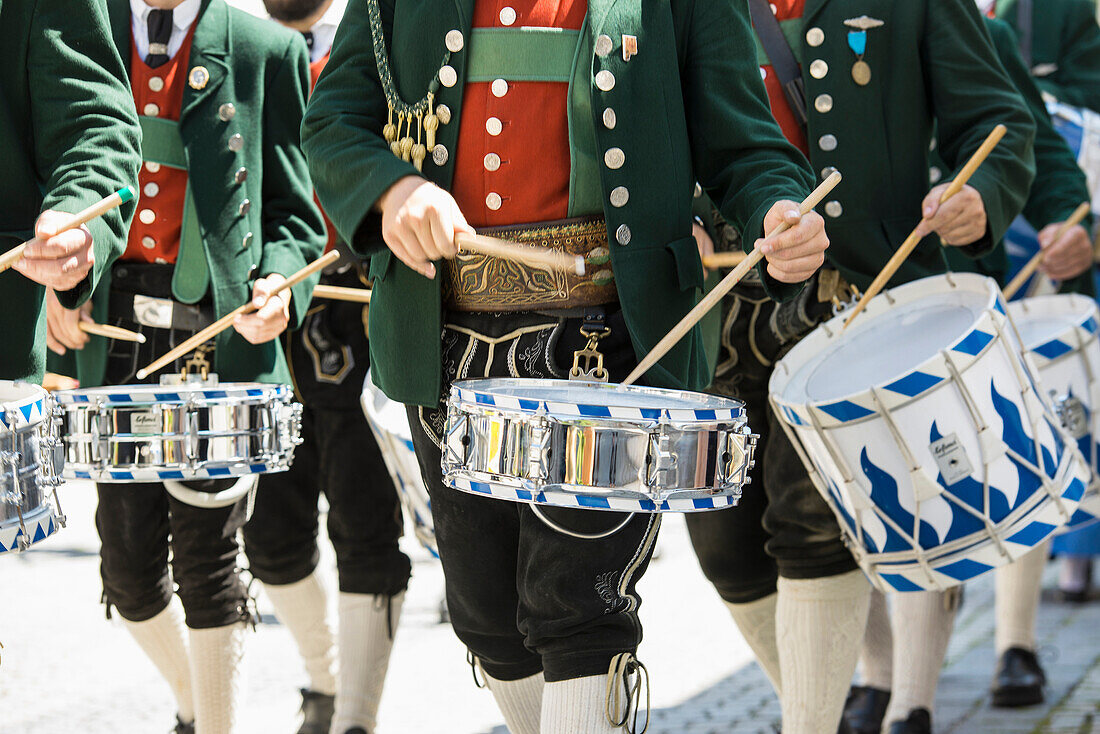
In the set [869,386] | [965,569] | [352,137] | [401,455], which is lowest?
[401,455]

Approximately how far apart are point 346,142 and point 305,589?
6.30 ft

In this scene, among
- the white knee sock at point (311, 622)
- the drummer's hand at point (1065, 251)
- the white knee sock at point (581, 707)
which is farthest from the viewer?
the drummer's hand at point (1065, 251)

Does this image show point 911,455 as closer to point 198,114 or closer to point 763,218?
point 763,218

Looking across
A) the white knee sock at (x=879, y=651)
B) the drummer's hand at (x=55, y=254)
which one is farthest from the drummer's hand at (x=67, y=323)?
the white knee sock at (x=879, y=651)

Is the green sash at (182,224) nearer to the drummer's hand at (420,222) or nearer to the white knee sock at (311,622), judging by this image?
the white knee sock at (311,622)

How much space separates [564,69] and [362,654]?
6.61 ft

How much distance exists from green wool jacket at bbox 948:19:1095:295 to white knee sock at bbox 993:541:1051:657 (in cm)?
95

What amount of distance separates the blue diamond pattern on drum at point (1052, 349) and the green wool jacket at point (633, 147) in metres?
1.31

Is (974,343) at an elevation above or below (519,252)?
below

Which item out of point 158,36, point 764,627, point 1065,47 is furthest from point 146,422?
point 1065,47

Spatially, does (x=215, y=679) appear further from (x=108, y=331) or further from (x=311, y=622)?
(x=108, y=331)

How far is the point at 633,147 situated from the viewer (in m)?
2.31

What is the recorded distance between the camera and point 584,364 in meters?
2.36

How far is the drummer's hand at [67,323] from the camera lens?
10.6 ft
